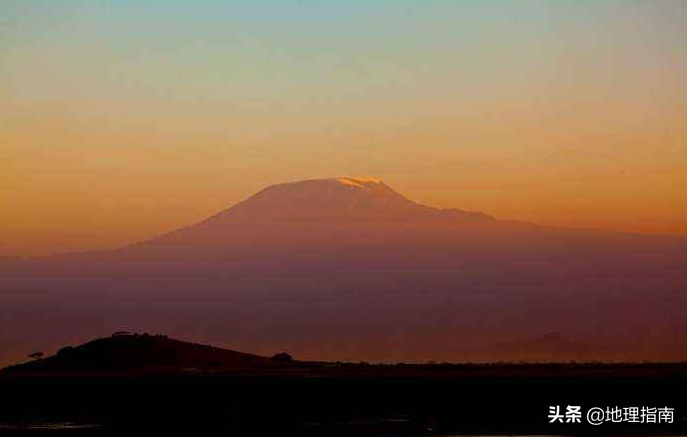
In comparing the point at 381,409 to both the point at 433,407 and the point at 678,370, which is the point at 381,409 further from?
the point at 678,370

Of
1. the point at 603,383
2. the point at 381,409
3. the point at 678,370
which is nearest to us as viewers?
the point at 381,409

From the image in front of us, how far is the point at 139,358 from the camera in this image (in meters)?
46.3

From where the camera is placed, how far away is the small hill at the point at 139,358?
45406 millimetres

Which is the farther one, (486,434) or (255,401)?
(255,401)

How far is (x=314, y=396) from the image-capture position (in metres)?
35.0

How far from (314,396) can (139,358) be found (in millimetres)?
13415

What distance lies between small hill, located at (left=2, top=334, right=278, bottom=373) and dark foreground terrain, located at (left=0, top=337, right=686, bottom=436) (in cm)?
8

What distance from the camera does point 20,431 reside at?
28.2 metres

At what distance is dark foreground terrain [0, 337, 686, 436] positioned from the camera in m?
28.4

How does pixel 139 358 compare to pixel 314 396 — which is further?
pixel 139 358

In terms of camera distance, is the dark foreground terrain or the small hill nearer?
the dark foreground terrain

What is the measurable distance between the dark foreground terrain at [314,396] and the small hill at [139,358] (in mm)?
83

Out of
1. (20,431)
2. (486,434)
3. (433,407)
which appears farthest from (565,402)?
(20,431)

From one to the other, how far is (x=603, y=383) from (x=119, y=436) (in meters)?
17.6
